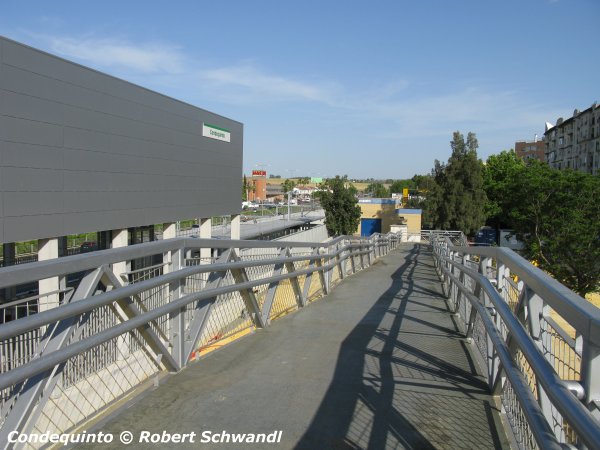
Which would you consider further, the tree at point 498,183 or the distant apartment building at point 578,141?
the distant apartment building at point 578,141

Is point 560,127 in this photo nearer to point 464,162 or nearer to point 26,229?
point 464,162

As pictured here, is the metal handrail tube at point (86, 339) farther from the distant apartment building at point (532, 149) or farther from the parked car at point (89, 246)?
the distant apartment building at point (532, 149)

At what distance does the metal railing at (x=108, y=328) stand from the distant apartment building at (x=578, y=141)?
69280 mm

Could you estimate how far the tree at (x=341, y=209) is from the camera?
53.1 meters

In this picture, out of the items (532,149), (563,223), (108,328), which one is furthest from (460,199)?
(532,149)

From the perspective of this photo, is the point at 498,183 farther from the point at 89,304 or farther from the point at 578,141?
the point at 89,304

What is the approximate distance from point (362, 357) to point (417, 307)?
11.0 ft

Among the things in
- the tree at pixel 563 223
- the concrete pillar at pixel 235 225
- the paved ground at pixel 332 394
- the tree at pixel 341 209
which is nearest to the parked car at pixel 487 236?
the tree at pixel 341 209

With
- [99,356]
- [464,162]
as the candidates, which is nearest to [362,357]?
[99,356]

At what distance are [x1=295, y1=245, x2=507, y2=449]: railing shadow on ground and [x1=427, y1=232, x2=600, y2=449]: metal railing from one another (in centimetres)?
23

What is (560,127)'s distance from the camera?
86812 millimetres

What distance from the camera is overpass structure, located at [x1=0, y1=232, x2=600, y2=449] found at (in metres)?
2.29

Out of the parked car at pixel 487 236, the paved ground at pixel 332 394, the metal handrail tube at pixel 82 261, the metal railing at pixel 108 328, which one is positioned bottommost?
the parked car at pixel 487 236

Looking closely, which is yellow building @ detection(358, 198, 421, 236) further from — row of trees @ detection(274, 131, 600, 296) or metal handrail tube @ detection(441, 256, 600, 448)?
metal handrail tube @ detection(441, 256, 600, 448)
